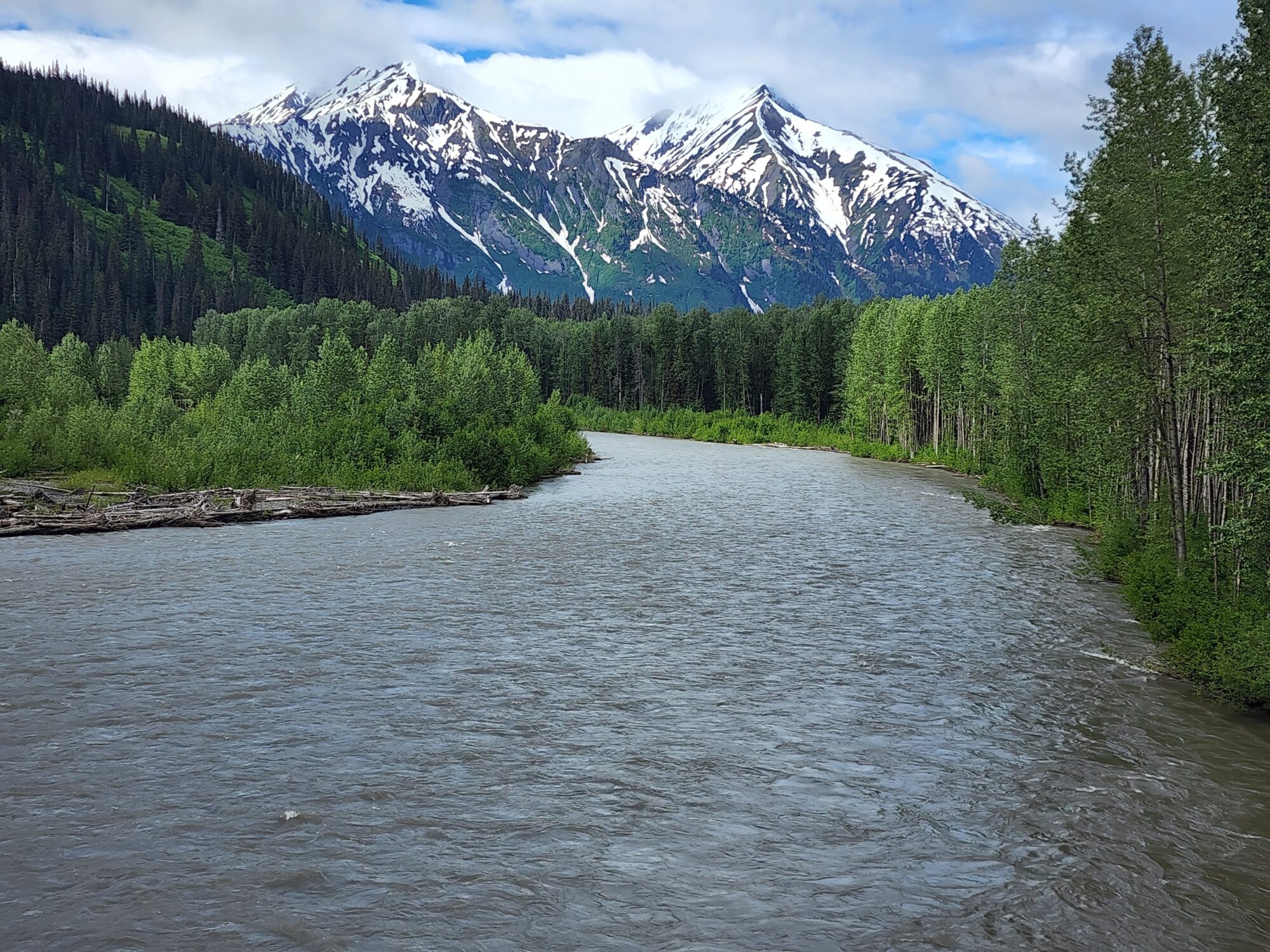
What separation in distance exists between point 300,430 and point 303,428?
0.38 meters

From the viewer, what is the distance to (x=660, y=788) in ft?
47.9

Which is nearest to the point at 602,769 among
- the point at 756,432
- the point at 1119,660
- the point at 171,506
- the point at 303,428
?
the point at 1119,660

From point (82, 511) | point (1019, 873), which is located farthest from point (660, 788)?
point (82, 511)

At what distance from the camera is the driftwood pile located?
37969 millimetres

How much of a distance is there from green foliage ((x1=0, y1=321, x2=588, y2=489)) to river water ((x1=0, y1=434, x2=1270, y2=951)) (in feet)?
72.3

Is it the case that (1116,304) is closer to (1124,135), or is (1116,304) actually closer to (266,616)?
(1124,135)

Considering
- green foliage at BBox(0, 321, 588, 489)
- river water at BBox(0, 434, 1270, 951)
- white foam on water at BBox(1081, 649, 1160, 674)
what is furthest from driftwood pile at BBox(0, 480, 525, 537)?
white foam on water at BBox(1081, 649, 1160, 674)

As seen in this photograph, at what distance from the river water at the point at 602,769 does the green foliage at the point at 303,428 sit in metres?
22.0

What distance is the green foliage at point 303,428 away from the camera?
50.1m

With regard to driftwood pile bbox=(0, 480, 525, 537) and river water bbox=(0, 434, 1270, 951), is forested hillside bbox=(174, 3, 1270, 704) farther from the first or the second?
driftwood pile bbox=(0, 480, 525, 537)

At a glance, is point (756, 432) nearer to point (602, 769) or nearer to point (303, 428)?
point (303, 428)

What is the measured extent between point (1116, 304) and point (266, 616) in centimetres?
2550

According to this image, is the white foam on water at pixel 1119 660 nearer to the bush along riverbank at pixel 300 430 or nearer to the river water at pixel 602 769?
the river water at pixel 602 769

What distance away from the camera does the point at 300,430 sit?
57781 mm
